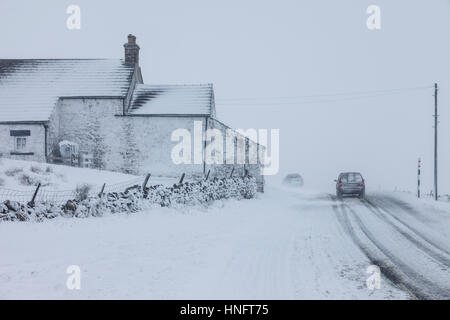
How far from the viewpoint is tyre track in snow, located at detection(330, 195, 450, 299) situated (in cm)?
621

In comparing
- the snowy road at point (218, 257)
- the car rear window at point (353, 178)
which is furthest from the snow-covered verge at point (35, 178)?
the car rear window at point (353, 178)

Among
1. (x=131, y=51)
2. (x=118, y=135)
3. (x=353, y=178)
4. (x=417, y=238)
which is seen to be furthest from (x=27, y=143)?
(x=417, y=238)

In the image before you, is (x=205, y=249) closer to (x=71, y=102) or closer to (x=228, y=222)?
(x=228, y=222)

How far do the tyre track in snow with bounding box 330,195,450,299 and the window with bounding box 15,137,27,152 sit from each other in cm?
2270

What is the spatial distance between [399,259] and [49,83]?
28992 millimetres

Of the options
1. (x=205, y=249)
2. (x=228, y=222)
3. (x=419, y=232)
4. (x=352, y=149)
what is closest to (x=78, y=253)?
(x=205, y=249)

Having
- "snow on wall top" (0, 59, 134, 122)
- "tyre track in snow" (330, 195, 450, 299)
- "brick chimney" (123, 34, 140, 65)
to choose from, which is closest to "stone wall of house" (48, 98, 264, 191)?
"snow on wall top" (0, 59, 134, 122)

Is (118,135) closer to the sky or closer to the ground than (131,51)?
closer to the ground

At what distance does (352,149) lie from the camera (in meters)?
107

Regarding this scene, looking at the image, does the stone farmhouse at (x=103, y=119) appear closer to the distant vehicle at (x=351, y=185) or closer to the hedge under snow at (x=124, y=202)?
the distant vehicle at (x=351, y=185)

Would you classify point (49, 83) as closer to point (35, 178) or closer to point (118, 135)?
point (118, 135)

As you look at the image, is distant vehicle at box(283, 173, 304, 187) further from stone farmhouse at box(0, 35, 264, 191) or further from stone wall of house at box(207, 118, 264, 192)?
stone farmhouse at box(0, 35, 264, 191)

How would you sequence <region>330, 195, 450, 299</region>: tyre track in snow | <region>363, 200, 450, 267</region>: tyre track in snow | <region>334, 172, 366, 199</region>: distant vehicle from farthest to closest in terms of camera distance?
<region>334, 172, 366, 199</region>: distant vehicle → <region>363, 200, 450, 267</region>: tyre track in snow → <region>330, 195, 450, 299</region>: tyre track in snow

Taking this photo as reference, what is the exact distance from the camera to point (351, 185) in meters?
24.1
